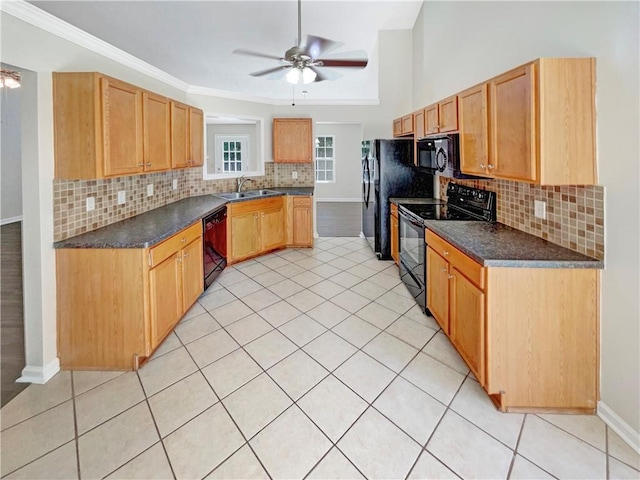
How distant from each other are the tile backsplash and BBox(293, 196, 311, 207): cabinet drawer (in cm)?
83

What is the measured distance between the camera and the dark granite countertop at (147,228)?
2.24 meters

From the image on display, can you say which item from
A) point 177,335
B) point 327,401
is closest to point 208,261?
point 177,335

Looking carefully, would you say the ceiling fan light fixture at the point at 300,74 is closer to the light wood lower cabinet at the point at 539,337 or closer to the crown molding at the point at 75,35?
the crown molding at the point at 75,35

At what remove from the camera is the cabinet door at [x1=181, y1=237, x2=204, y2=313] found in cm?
296

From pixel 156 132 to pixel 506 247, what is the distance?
296 centimetres

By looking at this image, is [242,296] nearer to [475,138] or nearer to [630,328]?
[475,138]

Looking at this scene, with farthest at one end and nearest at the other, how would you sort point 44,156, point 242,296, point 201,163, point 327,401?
point 201,163
point 242,296
point 44,156
point 327,401

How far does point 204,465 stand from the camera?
1.54 metres

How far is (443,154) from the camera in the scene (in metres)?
3.11

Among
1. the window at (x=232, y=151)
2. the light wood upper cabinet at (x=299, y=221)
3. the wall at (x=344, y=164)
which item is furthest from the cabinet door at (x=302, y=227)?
the window at (x=232, y=151)

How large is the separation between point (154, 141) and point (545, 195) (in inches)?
122

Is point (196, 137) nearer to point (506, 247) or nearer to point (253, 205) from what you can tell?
point (253, 205)

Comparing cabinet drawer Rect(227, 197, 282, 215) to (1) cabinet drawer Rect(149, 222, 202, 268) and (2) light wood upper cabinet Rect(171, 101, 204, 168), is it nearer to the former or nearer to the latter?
(2) light wood upper cabinet Rect(171, 101, 204, 168)

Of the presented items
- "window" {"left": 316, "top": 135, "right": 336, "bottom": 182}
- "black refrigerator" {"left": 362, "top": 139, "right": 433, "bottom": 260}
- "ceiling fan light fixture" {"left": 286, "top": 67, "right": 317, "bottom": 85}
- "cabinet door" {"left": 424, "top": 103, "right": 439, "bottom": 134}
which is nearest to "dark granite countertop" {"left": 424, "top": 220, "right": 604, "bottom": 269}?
"cabinet door" {"left": 424, "top": 103, "right": 439, "bottom": 134}
